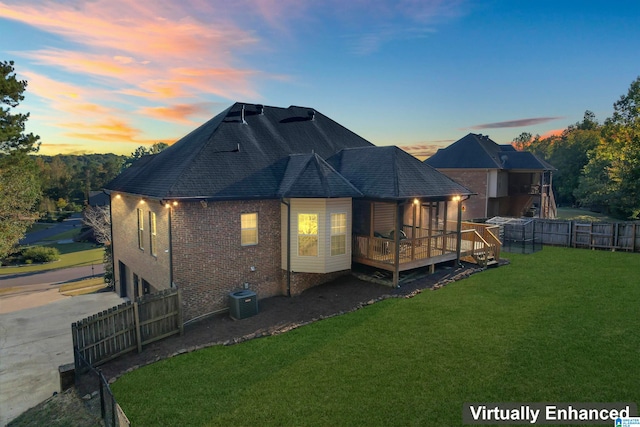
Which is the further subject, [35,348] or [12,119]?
[12,119]

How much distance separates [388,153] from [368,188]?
99.5 inches

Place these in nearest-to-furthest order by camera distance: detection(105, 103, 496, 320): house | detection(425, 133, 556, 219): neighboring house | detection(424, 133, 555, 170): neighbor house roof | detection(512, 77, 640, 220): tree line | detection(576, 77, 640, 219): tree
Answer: detection(105, 103, 496, 320): house, detection(576, 77, 640, 219): tree, detection(512, 77, 640, 220): tree line, detection(425, 133, 556, 219): neighboring house, detection(424, 133, 555, 170): neighbor house roof

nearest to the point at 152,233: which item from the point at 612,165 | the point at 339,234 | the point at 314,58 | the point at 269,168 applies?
the point at 269,168

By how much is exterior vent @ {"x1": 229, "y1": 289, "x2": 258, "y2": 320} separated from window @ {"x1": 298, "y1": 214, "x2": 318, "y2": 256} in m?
2.65

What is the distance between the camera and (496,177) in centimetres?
3350

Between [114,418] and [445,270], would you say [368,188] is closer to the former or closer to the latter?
[445,270]

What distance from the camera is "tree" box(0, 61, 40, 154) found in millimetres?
20562

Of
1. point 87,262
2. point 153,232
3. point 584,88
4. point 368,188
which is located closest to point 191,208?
point 153,232

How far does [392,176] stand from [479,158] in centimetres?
2345

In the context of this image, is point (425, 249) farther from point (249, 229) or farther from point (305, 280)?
point (249, 229)

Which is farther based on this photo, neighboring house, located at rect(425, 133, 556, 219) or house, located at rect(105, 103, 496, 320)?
neighboring house, located at rect(425, 133, 556, 219)

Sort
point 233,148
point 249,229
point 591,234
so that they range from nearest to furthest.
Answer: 1. point 249,229
2. point 233,148
3. point 591,234

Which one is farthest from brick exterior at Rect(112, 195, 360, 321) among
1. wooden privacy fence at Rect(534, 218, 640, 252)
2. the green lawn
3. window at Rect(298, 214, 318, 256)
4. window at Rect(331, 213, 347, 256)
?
the green lawn

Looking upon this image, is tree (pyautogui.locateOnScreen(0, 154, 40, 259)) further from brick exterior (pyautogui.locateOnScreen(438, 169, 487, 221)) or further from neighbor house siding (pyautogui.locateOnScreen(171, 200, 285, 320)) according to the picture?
brick exterior (pyautogui.locateOnScreen(438, 169, 487, 221))
